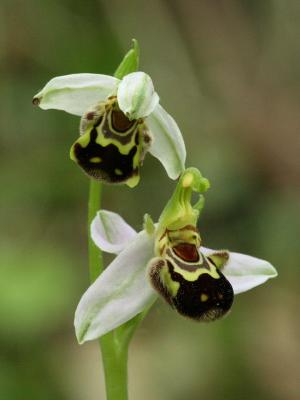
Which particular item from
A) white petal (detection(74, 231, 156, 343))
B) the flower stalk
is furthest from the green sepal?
white petal (detection(74, 231, 156, 343))

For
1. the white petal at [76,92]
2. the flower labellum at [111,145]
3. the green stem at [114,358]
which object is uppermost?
the white petal at [76,92]

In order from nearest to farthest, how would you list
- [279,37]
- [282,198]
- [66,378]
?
[66,378]
[282,198]
[279,37]

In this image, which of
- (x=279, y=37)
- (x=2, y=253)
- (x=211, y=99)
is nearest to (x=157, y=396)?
(x=2, y=253)

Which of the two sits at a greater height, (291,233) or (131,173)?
(291,233)

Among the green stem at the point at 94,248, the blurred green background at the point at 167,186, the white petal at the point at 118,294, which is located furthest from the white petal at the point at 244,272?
the blurred green background at the point at 167,186

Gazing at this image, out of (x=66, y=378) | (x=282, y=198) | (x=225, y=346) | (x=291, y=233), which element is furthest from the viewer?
(x=282, y=198)

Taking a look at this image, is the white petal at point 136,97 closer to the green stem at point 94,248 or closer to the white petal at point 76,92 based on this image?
the white petal at point 76,92

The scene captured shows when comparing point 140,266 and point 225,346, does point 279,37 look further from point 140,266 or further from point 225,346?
point 140,266

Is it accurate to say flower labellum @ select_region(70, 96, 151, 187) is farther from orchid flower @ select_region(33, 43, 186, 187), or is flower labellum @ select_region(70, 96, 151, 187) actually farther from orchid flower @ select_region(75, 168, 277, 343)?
orchid flower @ select_region(75, 168, 277, 343)
